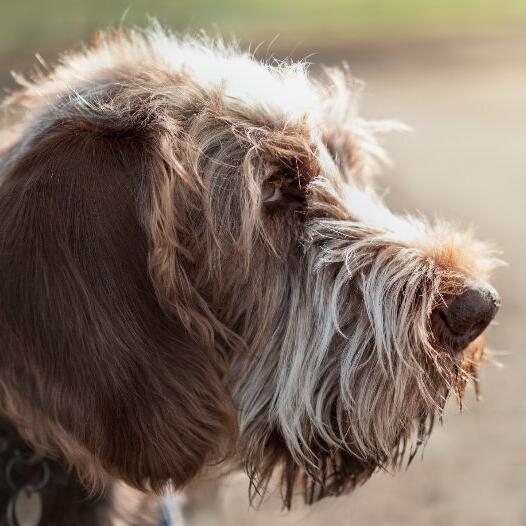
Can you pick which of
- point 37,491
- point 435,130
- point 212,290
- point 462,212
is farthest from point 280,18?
point 37,491

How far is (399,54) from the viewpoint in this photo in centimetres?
1156

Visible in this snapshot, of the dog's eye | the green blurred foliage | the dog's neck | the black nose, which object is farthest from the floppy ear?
the green blurred foliage

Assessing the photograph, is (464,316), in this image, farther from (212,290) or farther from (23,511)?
(23,511)

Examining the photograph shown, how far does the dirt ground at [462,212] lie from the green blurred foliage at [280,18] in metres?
0.93

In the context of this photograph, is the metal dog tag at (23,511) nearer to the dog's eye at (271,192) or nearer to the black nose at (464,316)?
the dog's eye at (271,192)

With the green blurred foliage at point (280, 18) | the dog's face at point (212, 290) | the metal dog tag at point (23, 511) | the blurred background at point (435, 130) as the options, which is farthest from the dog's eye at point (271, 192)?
the green blurred foliage at point (280, 18)

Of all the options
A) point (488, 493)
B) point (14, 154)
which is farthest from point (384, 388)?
point (488, 493)

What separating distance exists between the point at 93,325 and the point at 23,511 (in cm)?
58

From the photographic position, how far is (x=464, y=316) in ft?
7.28

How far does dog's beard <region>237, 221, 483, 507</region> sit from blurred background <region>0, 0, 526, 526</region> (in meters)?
0.69

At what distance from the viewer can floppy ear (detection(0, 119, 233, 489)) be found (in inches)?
81.0

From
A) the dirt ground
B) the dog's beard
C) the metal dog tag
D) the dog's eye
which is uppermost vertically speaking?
the dog's eye

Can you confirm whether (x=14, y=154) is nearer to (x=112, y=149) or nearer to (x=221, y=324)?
(x=112, y=149)

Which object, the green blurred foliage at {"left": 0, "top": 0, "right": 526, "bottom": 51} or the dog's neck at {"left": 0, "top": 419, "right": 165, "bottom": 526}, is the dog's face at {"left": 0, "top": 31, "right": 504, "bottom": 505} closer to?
the dog's neck at {"left": 0, "top": 419, "right": 165, "bottom": 526}
